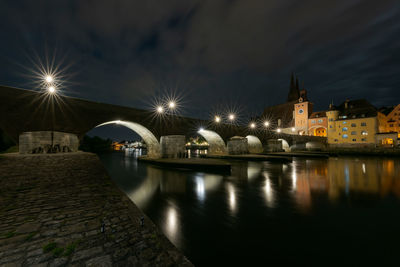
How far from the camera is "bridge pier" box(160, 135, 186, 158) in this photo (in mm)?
20109

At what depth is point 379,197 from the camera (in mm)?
7898

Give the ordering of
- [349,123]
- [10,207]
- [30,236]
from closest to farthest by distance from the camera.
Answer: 1. [30,236]
2. [10,207]
3. [349,123]

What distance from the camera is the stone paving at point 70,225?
8.14 ft

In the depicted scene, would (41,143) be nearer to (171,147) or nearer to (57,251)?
(57,251)

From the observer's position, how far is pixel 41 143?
10.1 m

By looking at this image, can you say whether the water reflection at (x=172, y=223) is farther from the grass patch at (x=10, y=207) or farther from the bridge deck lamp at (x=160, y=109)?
the bridge deck lamp at (x=160, y=109)

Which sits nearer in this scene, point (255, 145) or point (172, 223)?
point (172, 223)

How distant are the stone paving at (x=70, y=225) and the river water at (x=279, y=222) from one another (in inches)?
59.7

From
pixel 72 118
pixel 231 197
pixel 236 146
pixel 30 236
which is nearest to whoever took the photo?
pixel 30 236

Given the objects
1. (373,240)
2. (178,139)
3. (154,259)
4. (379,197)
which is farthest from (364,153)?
(154,259)

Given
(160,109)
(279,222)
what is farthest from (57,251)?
(160,109)

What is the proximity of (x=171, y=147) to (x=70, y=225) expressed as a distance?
1684 centimetres

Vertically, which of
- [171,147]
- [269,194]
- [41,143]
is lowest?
[269,194]

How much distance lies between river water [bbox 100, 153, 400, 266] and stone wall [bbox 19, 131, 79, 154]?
5816mm
